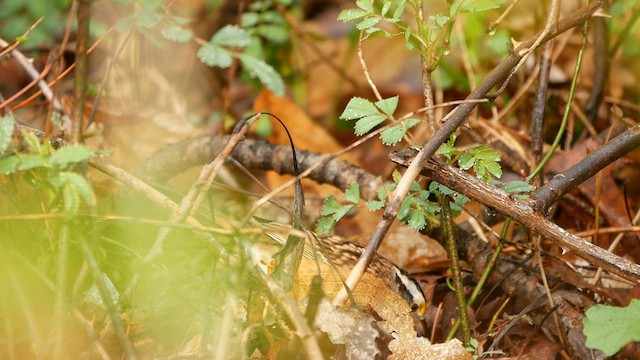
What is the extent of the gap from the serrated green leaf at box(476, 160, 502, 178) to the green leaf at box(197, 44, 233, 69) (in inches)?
35.6

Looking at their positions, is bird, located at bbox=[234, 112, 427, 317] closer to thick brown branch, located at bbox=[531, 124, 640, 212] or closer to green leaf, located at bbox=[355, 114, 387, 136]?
green leaf, located at bbox=[355, 114, 387, 136]

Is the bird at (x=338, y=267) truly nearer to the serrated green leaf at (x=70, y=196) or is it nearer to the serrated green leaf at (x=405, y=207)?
the serrated green leaf at (x=405, y=207)

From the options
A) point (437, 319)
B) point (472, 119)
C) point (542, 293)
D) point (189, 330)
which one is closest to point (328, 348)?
point (189, 330)

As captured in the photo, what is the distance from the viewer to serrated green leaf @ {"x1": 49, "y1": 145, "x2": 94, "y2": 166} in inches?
55.8

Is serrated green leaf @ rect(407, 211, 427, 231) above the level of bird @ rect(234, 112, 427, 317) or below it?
above

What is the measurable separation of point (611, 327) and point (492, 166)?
1.33 feet

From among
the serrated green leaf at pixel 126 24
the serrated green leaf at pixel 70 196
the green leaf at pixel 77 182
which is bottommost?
the serrated green leaf at pixel 70 196

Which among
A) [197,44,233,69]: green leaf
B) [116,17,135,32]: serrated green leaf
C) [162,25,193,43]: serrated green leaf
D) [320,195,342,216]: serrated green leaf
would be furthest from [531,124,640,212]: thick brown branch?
[116,17,135,32]: serrated green leaf

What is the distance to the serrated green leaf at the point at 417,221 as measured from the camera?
1.63 meters

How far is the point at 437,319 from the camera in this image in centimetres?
199

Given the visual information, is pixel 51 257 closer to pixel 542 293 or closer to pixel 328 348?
pixel 328 348

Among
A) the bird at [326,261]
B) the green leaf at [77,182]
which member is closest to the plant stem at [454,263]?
the bird at [326,261]

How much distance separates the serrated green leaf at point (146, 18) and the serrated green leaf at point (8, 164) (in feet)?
2.44

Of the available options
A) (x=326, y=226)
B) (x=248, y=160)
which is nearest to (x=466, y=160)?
(x=326, y=226)
